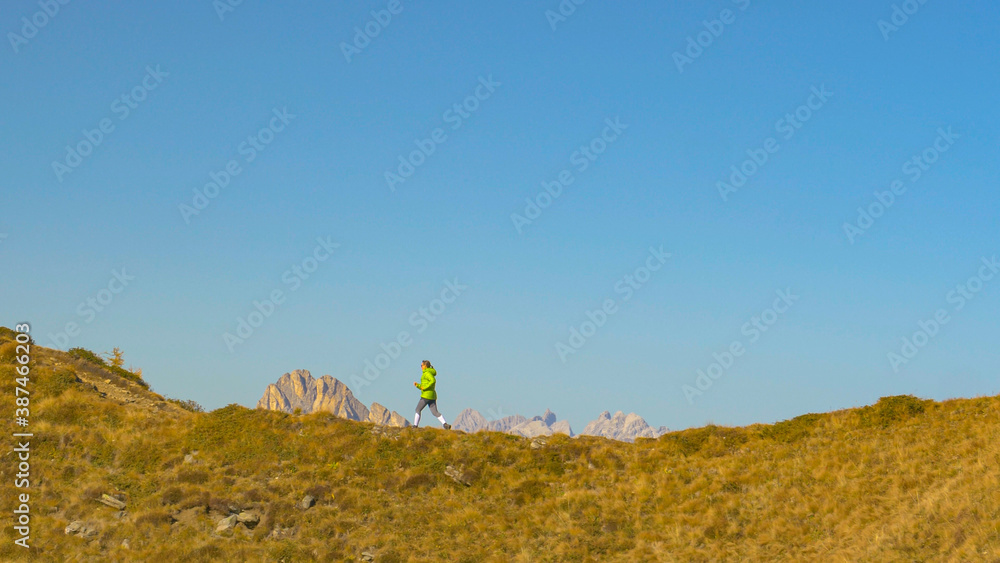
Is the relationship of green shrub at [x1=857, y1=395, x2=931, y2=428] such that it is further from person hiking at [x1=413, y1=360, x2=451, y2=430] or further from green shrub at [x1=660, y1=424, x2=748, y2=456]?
person hiking at [x1=413, y1=360, x2=451, y2=430]

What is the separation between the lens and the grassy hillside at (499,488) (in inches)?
940

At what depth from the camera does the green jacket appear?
33.5 metres

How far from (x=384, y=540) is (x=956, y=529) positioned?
19.1m

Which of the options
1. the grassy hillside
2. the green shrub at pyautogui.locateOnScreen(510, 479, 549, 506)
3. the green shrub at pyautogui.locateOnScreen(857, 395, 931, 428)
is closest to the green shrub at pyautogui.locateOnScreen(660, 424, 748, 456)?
the grassy hillside

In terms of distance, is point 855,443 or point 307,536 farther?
point 855,443

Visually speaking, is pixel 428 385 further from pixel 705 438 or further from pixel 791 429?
pixel 791 429

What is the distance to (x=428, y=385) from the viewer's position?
33562 mm

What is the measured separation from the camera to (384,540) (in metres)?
26.3

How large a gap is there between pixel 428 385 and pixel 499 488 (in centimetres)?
631

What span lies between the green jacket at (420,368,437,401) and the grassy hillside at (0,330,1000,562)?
1.94 m

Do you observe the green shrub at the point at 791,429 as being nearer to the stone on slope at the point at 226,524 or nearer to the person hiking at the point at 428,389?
the person hiking at the point at 428,389

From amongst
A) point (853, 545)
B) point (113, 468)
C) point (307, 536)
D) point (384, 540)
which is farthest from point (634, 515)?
point (113, 468)

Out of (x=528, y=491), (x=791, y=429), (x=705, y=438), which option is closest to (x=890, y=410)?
(x=791, y=429)

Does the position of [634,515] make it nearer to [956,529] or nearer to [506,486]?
[506,486]
